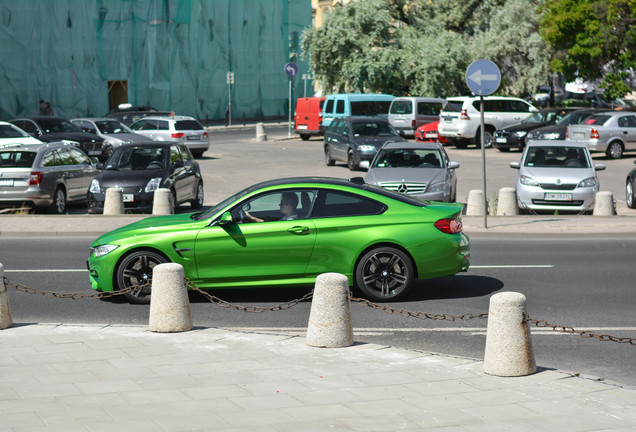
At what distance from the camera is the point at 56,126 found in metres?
33.5

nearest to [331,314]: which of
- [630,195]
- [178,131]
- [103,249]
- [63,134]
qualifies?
[103,249]

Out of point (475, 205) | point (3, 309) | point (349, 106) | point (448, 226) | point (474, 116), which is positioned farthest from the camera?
point (349, 106)

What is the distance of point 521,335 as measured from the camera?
7.97 metres

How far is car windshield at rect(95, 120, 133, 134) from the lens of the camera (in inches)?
1385

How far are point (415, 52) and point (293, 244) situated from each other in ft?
134

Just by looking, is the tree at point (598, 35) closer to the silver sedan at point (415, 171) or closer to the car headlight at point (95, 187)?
the silver sedan at point (415, 171)

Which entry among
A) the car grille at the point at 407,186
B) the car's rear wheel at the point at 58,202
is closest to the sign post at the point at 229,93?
the car's rear wheel at the point at 58,202

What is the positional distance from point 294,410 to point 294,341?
7.49 ft

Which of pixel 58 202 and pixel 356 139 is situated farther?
pixel 356 139

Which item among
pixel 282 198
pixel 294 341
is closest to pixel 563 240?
pixel 282 198

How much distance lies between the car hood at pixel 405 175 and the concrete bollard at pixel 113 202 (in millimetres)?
4898

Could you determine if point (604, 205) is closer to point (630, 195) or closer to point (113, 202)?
point (630, 195)

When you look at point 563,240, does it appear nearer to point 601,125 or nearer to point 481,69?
point 481,69

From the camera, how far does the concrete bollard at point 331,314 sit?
8906 millimetres
